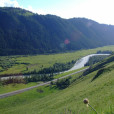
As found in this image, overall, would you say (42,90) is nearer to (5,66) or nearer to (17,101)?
(17,101)

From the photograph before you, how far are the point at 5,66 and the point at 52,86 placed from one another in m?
117

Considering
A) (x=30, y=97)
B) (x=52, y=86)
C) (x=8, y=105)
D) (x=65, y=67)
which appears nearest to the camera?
(x=8, y=105)

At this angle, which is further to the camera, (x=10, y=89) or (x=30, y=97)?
(x=10, y=89)

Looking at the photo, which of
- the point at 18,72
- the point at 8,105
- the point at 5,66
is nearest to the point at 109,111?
the point at 8,105

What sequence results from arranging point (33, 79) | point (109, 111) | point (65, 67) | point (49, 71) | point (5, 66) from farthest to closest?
1. point (5, 66)
2. point (65, 67)
3. point (49, 71)
4. point (33, 79)
5. point (109, 111)

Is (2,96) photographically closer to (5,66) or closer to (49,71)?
(49,71)

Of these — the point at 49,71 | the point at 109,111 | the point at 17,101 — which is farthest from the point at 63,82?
the point at 109,111

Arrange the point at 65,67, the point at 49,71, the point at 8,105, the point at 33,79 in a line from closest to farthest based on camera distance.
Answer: the point at 8,105 → the point at 33,79 → the point at 49,71 → the point at 65,67

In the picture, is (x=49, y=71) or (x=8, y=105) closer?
(x=8, y=105)

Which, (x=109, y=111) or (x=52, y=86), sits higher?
(x=109, y=111)

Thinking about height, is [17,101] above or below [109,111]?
below

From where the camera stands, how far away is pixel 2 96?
85.9 metres

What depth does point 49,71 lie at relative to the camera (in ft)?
549

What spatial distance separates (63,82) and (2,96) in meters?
45.4
